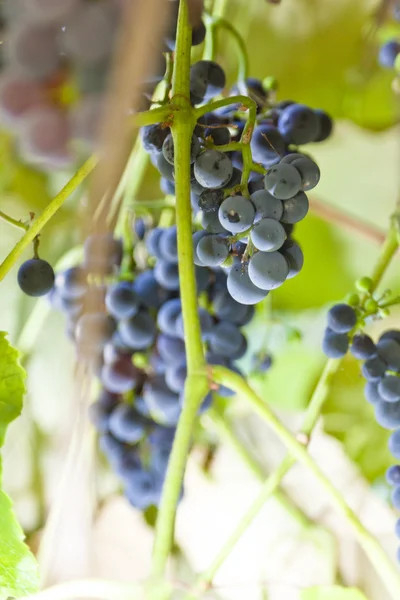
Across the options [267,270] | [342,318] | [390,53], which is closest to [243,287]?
[267,270]

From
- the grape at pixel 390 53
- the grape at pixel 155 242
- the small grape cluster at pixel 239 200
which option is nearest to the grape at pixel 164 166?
the small grape cluster at pixel 239 200

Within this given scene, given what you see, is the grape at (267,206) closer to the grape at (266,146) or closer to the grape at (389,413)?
the grape at (266,146)

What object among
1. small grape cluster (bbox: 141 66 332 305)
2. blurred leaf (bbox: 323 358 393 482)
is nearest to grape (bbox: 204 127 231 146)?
small grape cluster (bbox: 141 66 332 305)

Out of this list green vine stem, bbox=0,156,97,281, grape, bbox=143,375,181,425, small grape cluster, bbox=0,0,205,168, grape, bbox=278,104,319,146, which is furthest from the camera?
grape, bbox=143,375,181,425

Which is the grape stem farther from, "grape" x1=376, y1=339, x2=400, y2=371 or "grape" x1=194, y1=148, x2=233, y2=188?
"grape" x1=194, y1=148, x2=233, y2=188

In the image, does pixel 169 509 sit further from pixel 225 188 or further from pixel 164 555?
pixel 225 188

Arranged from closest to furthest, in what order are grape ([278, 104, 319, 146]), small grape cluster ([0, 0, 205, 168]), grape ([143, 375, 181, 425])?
small grape cluster ([0, 0, 205, 168]), grape ([278, 104, 319, 146]), grape ([143, 375, 181, 425])
